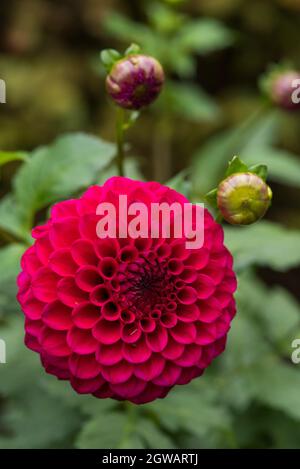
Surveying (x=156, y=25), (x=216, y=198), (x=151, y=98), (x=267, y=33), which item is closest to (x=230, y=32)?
(x=267, y=33)

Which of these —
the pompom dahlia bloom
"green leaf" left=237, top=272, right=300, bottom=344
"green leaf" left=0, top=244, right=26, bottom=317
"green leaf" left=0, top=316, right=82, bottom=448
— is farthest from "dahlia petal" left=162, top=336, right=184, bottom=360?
"green leaf" left=237, top=272, right=300, bottom=344

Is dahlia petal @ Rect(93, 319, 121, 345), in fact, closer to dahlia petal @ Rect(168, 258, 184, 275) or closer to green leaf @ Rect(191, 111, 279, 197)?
dahlia petal @ Rect(168, 258, 184, 275)

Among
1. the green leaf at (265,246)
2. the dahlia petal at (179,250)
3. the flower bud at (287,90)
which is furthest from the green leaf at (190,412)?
the flower bud at (287,90)

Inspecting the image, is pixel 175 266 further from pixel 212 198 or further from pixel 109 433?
pixel 109 433

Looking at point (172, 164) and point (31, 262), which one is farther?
point (172, 164)

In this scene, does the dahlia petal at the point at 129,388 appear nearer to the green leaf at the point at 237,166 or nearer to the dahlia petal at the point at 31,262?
the dahlia petal at the point at 31,262

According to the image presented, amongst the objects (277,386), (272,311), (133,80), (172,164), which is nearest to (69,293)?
(133,80)
